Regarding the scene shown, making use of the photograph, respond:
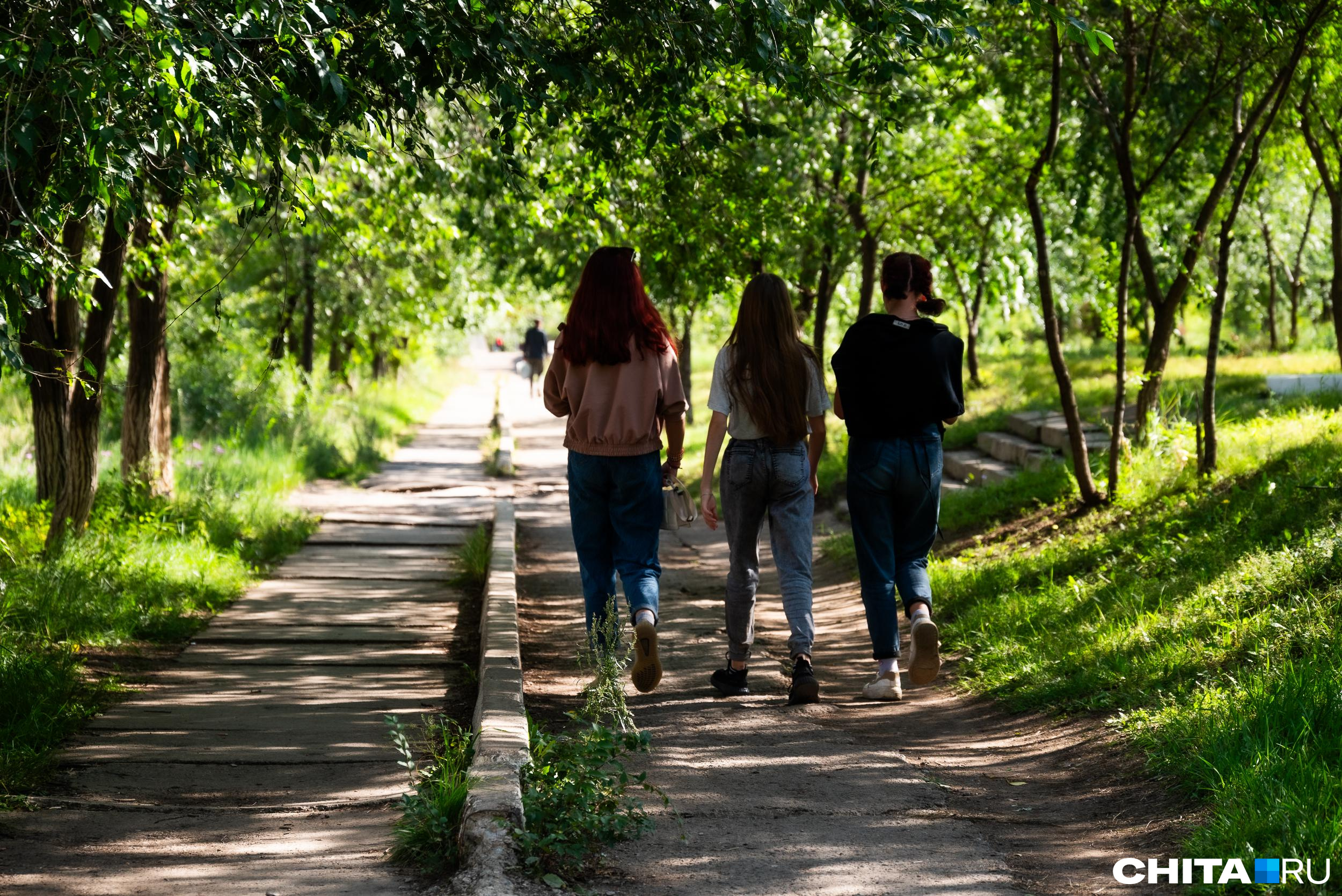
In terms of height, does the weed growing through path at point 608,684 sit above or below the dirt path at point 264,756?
above

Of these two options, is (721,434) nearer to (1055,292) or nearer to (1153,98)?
(1153,98)

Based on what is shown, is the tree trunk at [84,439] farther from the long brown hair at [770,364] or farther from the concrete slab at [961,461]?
the concrete slab at [961,461]

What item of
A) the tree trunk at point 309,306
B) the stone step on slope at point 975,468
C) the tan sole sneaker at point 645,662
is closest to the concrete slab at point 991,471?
the stone step on slope at point 975,468

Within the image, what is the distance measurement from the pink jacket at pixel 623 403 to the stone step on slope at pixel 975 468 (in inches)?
236

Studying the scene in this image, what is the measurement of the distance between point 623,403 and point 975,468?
6.93 meters

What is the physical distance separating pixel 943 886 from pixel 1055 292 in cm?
1973

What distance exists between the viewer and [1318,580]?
583cm

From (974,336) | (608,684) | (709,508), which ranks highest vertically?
(974,336)

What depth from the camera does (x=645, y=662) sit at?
5.29 m

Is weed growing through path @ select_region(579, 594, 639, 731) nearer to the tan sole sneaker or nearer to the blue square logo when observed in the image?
the tan sole sneaker

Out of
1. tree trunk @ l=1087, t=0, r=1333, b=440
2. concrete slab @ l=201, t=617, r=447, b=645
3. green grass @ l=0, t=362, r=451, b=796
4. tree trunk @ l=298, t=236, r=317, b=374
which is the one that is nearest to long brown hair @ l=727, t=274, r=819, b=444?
concrete slab @ l=201, t=617, r=447, b=645

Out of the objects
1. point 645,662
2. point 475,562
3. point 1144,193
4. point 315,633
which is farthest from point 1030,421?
point 645,662

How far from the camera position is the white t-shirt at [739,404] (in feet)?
→ 18.5

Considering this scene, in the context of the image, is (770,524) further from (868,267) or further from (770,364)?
(868,267)
